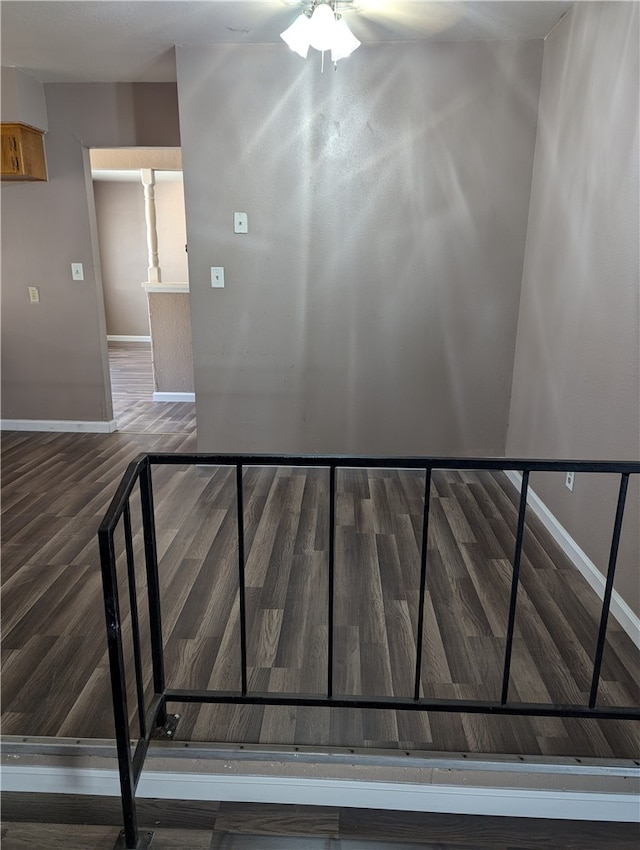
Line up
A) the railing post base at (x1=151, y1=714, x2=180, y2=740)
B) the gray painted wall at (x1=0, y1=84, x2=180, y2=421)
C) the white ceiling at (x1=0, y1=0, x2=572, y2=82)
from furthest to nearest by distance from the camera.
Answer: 1. the gray painted wall at (x1=0, y1=84, x2=180, y2=421)
2. the white ceiling at (x1=0, y1=0, x2=572, y2=82)
3. the railing post base at (x1=151, y1=714, x2=180, y2=740)

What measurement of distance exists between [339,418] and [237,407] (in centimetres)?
67

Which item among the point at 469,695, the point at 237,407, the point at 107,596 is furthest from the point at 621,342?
the point at 237,407

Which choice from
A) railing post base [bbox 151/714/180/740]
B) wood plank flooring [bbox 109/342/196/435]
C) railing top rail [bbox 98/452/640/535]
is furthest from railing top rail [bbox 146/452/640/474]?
wood plank flooring [bbox 109/342/196/435]

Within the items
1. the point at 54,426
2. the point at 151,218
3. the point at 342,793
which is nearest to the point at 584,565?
the point at 342,793

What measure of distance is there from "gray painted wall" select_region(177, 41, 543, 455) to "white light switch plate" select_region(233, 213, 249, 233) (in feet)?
0.10

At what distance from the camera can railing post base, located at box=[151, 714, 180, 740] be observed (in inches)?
62.6

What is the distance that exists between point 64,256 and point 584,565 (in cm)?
397

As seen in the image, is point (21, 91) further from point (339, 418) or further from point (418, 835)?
point (418, 835)

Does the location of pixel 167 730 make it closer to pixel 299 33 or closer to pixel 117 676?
pixel 117 676

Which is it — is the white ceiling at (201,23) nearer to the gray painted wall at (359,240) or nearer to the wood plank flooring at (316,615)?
the gray painted wall at (359,240)

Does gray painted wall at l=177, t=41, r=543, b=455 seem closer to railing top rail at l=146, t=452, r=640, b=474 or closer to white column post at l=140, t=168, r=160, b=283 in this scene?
railing top rail at l=146, t=452, r=640, b=474

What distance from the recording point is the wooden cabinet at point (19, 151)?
365cm

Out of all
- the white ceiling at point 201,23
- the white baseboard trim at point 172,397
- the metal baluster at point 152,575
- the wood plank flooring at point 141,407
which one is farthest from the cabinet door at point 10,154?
the metal baluster at point 152,575

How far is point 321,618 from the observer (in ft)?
6.99
